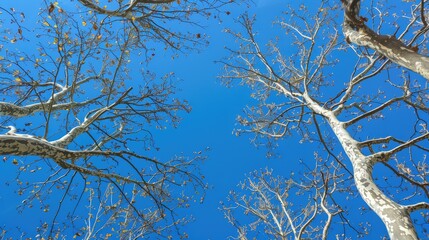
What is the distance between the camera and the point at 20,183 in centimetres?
548

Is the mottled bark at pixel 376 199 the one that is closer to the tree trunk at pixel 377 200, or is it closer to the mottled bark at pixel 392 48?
the tree trunk at pixel 377 200

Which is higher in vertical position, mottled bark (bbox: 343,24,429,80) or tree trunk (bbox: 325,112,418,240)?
mottled bark (bbox: 343,24,429,80)

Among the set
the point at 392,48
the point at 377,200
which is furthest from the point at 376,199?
the point at 392,48

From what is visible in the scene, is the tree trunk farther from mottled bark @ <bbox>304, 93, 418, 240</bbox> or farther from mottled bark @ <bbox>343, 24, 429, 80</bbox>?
mottled bark @ <bbox>343, 24, 429, 80</bbox>

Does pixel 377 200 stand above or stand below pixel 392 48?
below

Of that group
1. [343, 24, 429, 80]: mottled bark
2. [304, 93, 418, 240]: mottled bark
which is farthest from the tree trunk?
[343, 24, 429, 80]: mottled bark

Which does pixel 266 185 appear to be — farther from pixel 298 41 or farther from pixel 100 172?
pixel 100 172

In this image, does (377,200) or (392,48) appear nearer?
(377,200)

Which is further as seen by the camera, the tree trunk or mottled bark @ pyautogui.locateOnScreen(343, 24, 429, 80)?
mottled bark @ pyautogui.locateOnScreen(343, 24, 429, 80)

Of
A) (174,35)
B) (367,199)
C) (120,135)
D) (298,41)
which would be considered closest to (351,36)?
(367,199)

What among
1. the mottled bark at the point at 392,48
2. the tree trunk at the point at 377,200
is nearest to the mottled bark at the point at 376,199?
the tree trunk at the point at 377,200

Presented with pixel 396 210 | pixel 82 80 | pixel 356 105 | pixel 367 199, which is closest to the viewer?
pixel 396 210

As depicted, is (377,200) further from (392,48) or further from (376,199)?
(392,48)

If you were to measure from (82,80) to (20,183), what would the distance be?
13.9 feet
